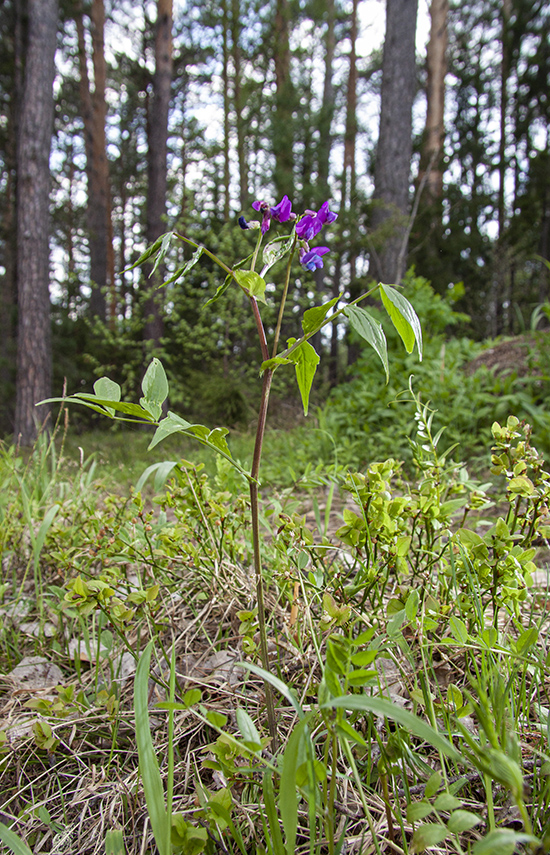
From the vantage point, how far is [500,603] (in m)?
0.88

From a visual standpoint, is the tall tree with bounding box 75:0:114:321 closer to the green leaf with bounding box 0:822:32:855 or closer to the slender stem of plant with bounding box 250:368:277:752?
the slender stem of plant with bounding box 250:368:277:752

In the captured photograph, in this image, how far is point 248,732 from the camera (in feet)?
2.17

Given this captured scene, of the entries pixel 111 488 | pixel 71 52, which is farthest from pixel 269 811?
pixel 71 52

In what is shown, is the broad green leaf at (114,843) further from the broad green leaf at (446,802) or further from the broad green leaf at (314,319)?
the broad green leaf at (314,319)

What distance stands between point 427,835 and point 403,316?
0.65 meters

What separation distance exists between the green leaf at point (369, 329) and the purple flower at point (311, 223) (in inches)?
7.6

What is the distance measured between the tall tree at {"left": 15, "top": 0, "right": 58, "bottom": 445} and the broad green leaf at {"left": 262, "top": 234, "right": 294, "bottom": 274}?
5816 millimetres

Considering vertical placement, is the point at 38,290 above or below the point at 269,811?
above

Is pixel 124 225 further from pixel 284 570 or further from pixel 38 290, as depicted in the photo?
pixel 284 570

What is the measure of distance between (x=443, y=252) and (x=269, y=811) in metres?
11.9

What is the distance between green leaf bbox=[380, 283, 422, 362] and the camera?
2.25ft

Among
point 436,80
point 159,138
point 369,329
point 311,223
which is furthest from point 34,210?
point 436,80

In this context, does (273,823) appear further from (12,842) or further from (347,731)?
(12,842)

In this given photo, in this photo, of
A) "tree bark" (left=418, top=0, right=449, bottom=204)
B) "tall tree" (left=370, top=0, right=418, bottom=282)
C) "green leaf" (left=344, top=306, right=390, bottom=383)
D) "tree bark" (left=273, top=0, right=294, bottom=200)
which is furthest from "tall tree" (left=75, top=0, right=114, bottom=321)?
"green leaf" (left=344, top=306, right=390, bottom=383)
